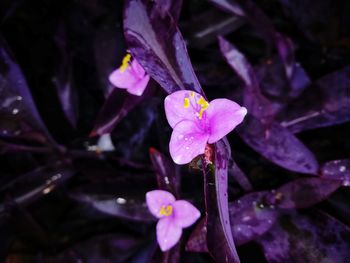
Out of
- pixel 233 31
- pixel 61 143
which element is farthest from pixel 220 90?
pixel 61 143

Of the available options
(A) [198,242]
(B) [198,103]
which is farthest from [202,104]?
(A) [198,242]

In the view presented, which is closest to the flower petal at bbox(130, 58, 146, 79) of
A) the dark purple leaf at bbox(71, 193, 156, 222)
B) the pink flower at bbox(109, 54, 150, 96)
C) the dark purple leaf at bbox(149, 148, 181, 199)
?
the pink flower at bbox(109, 54, 150, 96)

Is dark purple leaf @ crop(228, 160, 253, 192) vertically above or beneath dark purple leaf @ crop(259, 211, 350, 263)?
above

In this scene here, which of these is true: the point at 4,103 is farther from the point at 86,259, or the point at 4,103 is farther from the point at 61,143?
the point at 86,259

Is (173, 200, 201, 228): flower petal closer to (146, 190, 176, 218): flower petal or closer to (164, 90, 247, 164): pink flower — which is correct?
(146, 190, 176, 218): flower petal

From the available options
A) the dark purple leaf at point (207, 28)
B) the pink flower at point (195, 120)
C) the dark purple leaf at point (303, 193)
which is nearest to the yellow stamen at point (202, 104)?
the pink flower at point (195, 120)

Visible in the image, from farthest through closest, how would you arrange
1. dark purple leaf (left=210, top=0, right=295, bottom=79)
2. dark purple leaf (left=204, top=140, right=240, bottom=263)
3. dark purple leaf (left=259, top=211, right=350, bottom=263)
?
1. dark purple leaf (left=210, top=0, right=295, bottom=79)
2. dark purple leaf (left=259, top=211, right=350, bottom=263)
3. dark purple leaf (left=204, top=140, right=240, bottom=263)
